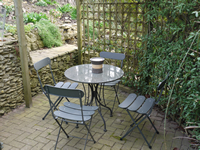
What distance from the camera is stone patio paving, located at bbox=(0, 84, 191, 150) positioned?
3.09 metres

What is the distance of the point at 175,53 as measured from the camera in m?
3.34

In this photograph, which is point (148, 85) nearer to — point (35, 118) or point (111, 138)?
point (111, 138)

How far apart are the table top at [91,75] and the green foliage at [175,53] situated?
2.78 feet

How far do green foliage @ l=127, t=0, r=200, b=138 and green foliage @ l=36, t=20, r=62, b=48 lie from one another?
2.80 m

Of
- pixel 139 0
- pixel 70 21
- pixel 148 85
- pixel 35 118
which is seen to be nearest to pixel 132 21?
pixel 139 0

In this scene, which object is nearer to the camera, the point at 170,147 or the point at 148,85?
the point at 170,147

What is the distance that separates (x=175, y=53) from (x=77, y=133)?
208 centimetres

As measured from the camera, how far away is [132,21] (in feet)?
14.8

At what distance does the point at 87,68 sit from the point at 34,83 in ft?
5.14

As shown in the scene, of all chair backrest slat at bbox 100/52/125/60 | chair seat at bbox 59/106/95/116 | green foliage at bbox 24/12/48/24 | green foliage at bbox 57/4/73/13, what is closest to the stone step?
green foliage at bbox 24/12/48/24

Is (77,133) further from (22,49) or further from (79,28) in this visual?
(79,28)

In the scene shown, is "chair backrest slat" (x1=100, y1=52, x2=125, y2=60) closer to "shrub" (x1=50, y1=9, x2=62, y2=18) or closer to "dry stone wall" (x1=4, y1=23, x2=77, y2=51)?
"dry stone wall" (x1=4, y1=23, x2=77, y2=51)

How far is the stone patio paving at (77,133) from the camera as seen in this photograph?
10.1ft

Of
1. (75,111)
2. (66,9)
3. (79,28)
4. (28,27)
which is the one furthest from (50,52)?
(66,9)
